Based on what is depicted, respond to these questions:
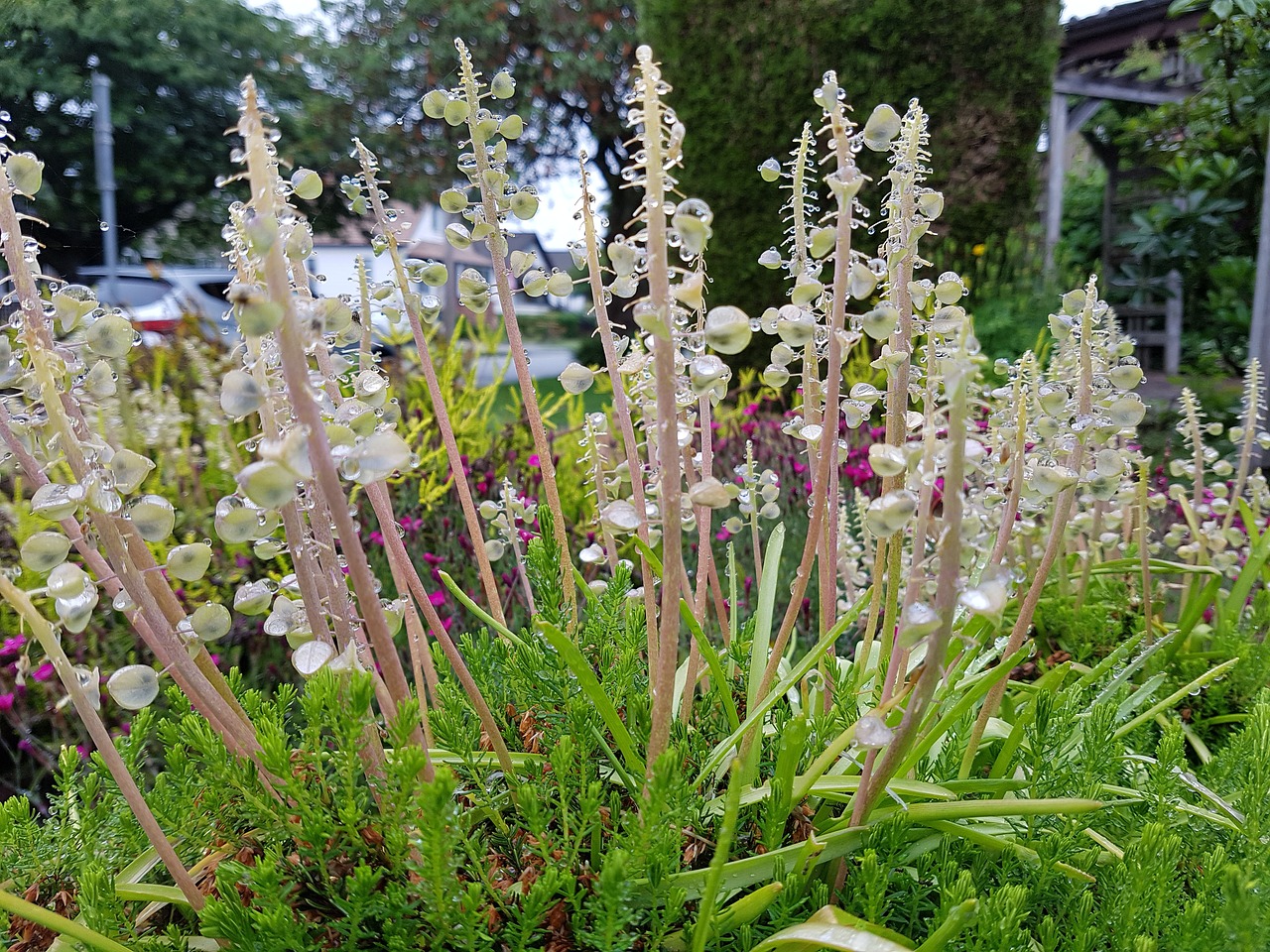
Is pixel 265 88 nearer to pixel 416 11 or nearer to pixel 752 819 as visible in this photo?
pixel 416 11

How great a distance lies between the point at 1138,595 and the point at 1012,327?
4.22 m

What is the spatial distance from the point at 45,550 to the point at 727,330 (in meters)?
0.64

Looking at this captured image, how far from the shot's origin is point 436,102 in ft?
3.34

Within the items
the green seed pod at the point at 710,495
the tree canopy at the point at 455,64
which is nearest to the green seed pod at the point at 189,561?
the green seed pod at the point at 710,495

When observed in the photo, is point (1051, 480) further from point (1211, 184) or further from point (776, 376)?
point (1211, 184)

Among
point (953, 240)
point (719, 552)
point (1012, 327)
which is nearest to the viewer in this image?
point (719, 552)

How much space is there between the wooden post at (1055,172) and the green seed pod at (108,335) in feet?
27.2

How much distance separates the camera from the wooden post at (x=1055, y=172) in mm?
7901

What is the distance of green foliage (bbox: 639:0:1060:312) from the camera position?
5996 millimetres

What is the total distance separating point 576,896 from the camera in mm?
798

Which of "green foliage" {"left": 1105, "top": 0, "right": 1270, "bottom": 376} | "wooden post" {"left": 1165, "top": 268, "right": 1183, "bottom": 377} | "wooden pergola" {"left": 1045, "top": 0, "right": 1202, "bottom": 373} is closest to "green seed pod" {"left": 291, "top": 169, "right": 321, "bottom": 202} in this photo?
"green foliage" {"left": 1105, "top": 0, "right": 1270, "bottom": 376}

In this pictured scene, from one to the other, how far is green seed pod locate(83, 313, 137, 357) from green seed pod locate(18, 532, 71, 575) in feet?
0.59

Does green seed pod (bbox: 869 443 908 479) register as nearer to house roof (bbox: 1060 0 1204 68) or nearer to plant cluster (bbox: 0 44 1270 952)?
plant cluster (bbox: 0 44 1270 952)

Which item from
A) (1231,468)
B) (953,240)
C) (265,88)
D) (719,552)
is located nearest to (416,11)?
(265,88)
